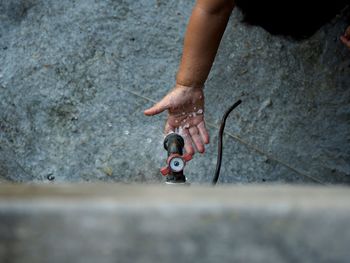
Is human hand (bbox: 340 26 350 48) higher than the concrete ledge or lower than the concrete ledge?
lower

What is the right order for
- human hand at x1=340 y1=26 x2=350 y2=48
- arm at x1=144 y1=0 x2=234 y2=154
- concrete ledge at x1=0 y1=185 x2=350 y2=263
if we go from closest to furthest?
concrete ledge at x1=0 y1=185 x2=350 y2=263, arm at x1=144 y1=0 x2=234 y2=154, human hand at x1=340 y1=26 x2=350 y2=48

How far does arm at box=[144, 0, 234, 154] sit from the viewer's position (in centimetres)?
129

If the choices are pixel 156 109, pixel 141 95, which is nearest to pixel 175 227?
pixel 156 109

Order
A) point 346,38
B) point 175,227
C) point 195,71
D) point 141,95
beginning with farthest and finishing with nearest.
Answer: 1. point 141,95
2. point 346,38
3. point 195,71
4. point 175,227

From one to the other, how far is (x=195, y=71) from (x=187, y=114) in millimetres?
120

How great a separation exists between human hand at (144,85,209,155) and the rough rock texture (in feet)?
1.12

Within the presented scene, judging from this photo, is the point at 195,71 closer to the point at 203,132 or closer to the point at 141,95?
the point at 203,132

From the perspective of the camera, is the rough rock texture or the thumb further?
the rough rock texture

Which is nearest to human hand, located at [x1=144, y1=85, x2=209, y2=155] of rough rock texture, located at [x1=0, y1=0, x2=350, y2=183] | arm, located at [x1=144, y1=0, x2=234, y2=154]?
arm, located at [x1=144, y1=0, x2=234, y2=154]

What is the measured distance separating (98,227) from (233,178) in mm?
1228

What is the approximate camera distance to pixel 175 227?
502 mm

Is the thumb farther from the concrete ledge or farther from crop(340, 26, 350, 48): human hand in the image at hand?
the concrete ledge

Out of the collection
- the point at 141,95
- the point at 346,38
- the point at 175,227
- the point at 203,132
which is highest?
the point at 175,227

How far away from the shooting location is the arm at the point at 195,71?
4.24 feet
